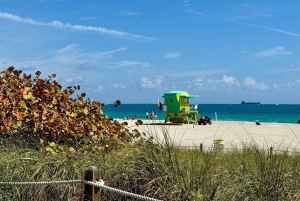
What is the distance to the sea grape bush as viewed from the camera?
4867 mm

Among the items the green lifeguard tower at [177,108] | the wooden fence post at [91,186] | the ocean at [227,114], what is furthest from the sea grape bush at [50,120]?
the green lifeguard tower at [177,108]

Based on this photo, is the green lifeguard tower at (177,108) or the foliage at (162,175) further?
the green lifeguard tower at (177,108)

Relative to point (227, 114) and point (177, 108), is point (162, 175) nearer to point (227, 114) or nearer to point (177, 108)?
point (177, 108)

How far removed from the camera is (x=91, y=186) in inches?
121

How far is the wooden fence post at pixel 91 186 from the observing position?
120 inches

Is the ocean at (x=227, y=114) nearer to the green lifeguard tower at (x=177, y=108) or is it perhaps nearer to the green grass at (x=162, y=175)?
the green grass at (x=162, y=175)

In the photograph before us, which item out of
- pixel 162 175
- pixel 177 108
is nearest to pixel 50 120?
pixel 162 175

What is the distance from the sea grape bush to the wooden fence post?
1441 millimetres

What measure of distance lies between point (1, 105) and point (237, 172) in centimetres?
306

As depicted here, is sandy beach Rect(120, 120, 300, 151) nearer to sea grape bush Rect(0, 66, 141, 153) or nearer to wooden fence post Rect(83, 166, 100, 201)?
sea grape bush Rect(0, 66, 141, 153)

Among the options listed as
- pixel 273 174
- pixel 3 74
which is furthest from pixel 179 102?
pixel 273 174

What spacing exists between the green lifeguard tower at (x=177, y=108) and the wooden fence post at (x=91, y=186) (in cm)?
2704

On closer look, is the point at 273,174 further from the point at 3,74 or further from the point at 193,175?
the point at 3,74

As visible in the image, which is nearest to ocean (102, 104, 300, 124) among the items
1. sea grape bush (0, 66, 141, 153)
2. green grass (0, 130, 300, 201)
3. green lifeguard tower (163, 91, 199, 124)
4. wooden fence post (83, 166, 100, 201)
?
sea grape bush (0, 66, 141, 153)
